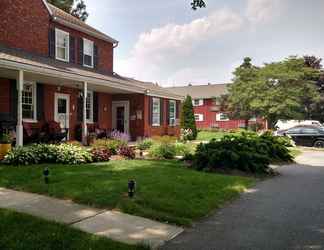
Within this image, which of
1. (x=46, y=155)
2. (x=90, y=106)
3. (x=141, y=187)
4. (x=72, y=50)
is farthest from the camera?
(x=90, y=106)

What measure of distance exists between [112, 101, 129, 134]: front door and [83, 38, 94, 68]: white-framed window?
305cm

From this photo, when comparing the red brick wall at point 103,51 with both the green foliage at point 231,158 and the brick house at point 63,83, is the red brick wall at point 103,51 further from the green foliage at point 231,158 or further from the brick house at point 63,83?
the green foliage at point 231,158

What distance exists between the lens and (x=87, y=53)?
755 inches

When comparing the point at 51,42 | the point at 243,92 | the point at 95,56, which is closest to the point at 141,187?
the point at 51,42

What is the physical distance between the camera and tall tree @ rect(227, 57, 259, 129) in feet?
98.7

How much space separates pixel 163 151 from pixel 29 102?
6.58m

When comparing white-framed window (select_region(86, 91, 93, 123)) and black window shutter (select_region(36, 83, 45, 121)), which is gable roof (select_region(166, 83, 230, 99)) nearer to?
white-framed window (select_region(86, 91, 93, 123))

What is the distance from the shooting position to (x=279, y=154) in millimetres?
13547

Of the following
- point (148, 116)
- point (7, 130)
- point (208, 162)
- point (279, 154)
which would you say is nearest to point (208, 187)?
point (208, 162)

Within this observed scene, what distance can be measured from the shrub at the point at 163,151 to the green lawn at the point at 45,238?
839 cm

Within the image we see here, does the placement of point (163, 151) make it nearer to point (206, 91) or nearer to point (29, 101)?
point (29, 101)

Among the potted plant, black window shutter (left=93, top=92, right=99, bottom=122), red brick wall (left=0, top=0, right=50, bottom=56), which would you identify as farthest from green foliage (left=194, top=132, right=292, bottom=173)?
red brick wall (left=0, top=0, right=50, bottom=56)

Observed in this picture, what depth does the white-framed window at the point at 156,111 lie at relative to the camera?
21359 millimetres

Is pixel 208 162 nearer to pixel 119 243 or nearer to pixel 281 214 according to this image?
pixel 281 214
